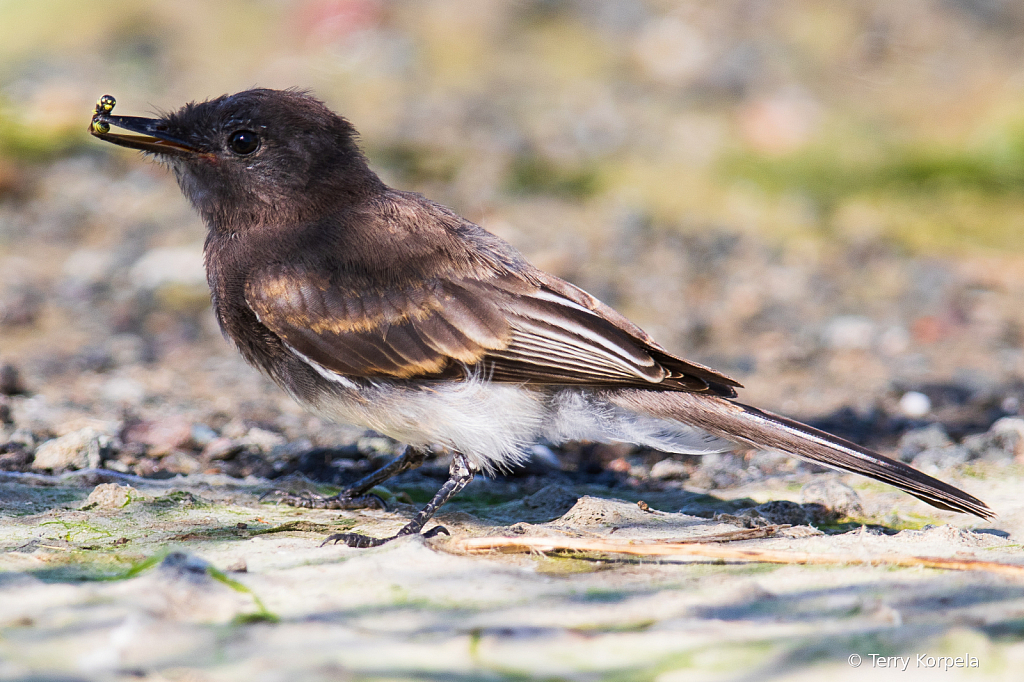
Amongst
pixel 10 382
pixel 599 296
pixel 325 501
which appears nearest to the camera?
pixel 325 501

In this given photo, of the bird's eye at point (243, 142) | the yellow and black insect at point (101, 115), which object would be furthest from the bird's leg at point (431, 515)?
the yellow and black insect at point (101, 115)

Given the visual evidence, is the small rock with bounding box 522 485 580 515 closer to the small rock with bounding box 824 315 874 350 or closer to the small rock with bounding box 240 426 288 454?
the small rock with bounding box 240 426 288 454

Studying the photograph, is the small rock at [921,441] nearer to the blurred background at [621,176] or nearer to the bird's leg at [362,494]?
the blurred background at [621,176]

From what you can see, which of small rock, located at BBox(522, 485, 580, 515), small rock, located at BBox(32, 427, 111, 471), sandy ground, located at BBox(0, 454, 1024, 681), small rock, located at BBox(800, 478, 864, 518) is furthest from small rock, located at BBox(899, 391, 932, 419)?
small rock, located at BBox(32, 427, 111, 471)

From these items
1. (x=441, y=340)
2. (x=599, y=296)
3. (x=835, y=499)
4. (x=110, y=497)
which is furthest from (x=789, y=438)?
(x=599, y=296)

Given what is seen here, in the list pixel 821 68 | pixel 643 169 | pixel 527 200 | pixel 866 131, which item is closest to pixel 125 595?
pixel 527 200

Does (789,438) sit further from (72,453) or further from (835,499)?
(72,453)
